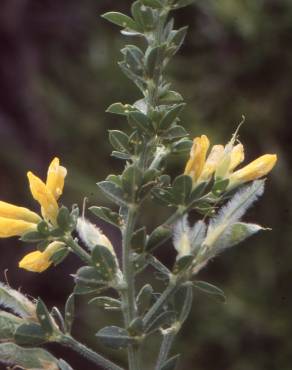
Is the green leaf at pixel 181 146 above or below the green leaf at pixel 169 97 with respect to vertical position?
below

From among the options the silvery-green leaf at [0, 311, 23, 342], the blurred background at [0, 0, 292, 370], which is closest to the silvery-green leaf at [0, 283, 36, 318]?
the silvery-green leaf at [0, 311, 23, 342]

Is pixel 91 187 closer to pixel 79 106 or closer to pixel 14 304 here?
pixel 79 106

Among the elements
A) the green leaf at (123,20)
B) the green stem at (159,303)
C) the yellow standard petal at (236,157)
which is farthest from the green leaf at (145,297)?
the green leaf at (123,20)

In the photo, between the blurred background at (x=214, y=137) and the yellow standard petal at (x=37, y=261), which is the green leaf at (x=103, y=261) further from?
the blurred background at (x=214, y=137)

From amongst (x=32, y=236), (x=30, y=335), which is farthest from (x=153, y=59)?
(x=30, y=335)

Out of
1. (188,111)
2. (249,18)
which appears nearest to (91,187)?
(188,111)

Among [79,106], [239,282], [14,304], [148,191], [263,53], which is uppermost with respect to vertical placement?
[148,191]
